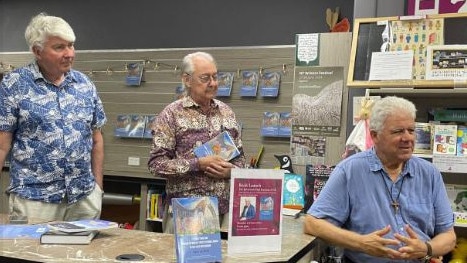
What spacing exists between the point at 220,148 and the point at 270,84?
1897 millimetres

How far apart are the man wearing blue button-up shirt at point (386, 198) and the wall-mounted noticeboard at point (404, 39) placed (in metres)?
0.79

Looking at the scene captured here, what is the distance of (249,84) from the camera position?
453 cm

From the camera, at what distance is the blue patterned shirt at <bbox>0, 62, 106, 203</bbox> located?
2.45 metres

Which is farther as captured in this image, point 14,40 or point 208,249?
point 14,40

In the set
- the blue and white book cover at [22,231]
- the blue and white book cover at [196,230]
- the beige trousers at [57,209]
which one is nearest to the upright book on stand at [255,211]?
the blue and white book cover at [196,230]

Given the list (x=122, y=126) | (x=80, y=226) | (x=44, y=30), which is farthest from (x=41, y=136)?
(x=122, y=126)

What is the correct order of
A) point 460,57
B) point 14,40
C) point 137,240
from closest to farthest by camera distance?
1. point 137,240
2. point 460,57
3. point 14,40

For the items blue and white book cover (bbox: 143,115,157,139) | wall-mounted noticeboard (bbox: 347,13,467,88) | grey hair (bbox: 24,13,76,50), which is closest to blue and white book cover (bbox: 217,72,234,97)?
blue and white book cover (bbox: 143,115,157,139)

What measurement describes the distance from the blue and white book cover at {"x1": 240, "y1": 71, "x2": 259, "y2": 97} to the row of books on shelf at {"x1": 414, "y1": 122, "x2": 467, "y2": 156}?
1.72 metres

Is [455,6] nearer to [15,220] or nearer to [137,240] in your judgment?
[137,240]

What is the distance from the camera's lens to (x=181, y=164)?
8.47 ft

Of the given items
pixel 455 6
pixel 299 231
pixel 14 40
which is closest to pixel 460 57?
pixel 455 6

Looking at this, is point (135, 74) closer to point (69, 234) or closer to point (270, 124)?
point (270, 124)

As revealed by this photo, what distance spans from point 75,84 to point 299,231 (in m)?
1.41
